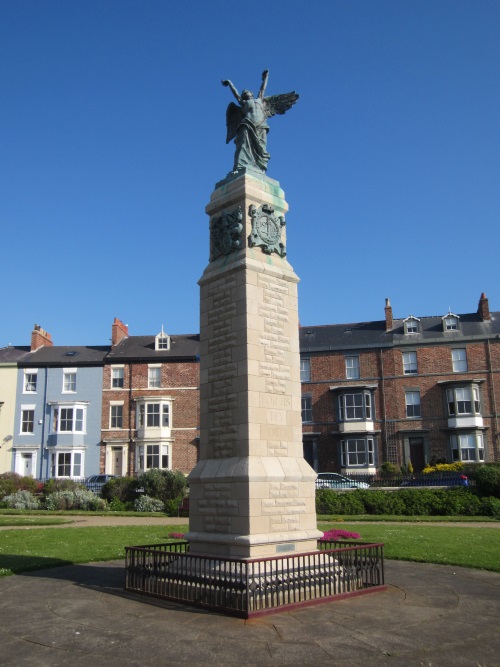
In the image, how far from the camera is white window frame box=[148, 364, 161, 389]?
4734cm

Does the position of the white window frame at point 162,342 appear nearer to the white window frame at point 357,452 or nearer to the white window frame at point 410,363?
the white window frame at point 357,452

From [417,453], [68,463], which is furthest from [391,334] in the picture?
[68,463]

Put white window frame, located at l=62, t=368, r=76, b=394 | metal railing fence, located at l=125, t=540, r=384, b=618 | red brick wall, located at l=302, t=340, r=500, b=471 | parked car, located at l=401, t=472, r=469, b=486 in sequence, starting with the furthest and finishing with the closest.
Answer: white window frame, located at l=62, t=368, r=76, b=394, red brick wall, located at l=302, t=340, r=500, b=471, parked car, located at l=401, t=472, r=469, b=486, metal railing fence, located at l=125, t=540, r=384, b=618

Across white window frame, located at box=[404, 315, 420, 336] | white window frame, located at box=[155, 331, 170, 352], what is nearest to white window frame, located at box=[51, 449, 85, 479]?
white window frame, located at box=[155, 331, 170, 352]

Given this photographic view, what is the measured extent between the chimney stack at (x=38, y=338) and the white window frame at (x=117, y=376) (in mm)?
7362

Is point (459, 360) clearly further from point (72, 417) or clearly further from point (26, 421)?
point (26, 421)

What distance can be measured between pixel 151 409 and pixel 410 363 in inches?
765

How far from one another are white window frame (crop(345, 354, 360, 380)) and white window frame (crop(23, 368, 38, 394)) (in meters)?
23.7

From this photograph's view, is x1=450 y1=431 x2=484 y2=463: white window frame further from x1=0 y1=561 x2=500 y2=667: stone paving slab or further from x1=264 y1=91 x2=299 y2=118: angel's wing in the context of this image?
x1=264 y1=91 x2=299 y2=118: angel's wing

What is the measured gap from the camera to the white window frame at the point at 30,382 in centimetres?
4778

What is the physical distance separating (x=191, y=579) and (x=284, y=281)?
247 inches

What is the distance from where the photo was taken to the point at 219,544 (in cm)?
1191

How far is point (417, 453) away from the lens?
4488cm

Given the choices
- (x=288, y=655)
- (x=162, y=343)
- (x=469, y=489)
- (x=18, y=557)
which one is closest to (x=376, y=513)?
(x=469, y=489)
